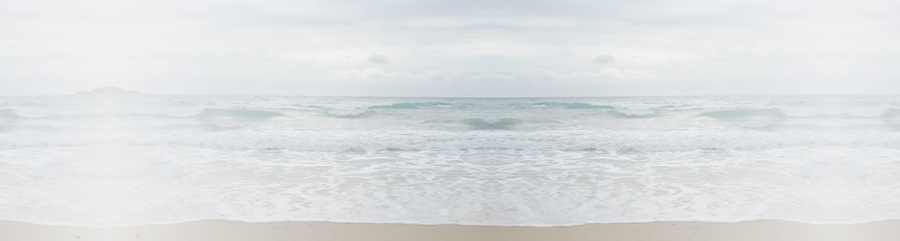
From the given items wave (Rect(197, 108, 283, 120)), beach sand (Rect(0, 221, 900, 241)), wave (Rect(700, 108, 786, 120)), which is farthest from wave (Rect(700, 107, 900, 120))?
wave (Rect(197, 108, 283, 120))

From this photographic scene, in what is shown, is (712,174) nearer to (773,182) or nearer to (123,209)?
(773,182)

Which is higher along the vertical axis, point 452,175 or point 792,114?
point 452,175

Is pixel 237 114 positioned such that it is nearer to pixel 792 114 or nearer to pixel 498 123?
pixel 498 123

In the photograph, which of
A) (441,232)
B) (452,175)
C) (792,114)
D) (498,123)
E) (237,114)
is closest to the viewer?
(441,232)

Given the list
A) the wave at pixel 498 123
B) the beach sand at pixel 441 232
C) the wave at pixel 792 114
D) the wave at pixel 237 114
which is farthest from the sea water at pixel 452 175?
the wave at pixel 237 114

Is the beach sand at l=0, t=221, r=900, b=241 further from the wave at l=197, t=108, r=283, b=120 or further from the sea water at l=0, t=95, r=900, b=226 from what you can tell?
the wave at l=197, t=108, r=283, b=120

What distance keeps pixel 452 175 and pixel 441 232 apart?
2147mm

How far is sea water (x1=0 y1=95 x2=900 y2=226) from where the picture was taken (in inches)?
211

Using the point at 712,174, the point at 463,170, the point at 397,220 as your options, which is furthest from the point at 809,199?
the point at 397,220

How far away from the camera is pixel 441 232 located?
4.77 m

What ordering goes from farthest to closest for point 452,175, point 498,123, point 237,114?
point 237,114
point 498,123
point 452,175

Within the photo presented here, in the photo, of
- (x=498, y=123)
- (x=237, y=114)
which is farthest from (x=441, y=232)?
(x=237, y=114)

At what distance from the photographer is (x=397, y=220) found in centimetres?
511

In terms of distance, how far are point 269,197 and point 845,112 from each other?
18.2 metres
